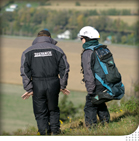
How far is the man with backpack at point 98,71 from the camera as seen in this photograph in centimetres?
424

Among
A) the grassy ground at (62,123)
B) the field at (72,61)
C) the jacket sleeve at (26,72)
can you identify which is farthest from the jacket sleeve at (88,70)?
the field at (72,61)

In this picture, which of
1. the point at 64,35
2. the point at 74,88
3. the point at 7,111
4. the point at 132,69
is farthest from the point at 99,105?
the point at 64,35

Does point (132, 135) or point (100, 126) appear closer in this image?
point (132, 135)

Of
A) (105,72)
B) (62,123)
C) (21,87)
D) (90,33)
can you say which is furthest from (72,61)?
(105,72)

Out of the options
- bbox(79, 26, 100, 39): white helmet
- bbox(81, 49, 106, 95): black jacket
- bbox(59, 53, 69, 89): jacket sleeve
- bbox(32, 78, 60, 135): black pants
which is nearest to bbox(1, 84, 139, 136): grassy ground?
bbox(32, 78, 60, 135): black pants

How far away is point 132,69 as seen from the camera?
89.0 feet

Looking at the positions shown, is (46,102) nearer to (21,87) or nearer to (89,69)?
(89,69)

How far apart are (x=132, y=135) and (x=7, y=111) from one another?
12559 millimetres

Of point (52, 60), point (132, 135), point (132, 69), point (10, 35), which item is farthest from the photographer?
point (10, 35)

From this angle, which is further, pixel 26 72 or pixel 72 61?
pixel 72 61

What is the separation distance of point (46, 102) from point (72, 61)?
2595 centimetres

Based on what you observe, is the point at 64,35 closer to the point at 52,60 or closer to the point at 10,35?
the point at 10,35

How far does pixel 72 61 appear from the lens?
3019 cm

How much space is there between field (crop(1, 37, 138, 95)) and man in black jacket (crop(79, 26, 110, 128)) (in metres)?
11.5
